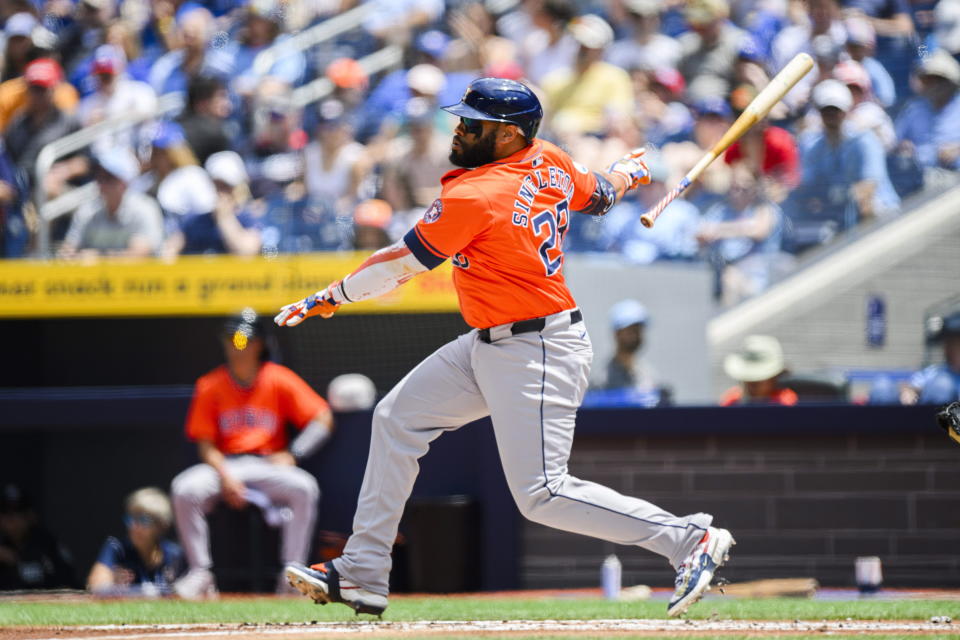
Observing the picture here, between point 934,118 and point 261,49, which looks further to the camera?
point 261,49

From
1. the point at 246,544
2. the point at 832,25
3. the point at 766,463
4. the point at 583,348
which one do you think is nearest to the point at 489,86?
the point at 583,348

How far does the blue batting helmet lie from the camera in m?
4.75

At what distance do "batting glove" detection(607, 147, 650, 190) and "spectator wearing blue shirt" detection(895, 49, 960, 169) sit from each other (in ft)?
10.6

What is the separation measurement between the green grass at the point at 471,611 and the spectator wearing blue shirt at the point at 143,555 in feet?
4.91

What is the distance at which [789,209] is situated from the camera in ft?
26.5

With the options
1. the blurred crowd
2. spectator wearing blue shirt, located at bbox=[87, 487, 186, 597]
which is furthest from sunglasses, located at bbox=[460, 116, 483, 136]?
spectator wearing blue shirt, located at bbox=[87, 487, 186, 597]

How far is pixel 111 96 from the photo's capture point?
11125mm

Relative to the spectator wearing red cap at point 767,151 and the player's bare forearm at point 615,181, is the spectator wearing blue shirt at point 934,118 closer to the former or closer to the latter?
the spectator wearing red cap at point 767,151

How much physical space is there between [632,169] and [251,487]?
3.31 metres

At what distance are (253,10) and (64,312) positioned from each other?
4.21 metres

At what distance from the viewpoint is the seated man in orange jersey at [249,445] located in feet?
25.0

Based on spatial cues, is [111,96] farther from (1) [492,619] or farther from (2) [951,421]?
(2) [951,421]

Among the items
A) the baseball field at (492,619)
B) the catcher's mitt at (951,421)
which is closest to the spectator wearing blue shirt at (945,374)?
the baseball field at (492,619)

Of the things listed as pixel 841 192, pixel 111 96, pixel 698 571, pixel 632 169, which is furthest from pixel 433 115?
pixel 698 571
